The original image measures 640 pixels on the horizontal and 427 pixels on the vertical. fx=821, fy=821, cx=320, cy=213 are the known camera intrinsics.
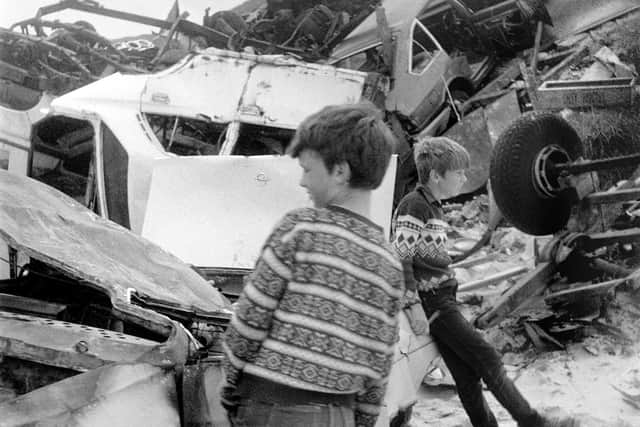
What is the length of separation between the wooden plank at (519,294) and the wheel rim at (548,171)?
1.44 ft

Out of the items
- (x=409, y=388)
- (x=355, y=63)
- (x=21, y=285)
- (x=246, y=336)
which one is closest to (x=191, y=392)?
(x=246, y=336)

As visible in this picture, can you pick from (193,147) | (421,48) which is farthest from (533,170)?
(421,48)

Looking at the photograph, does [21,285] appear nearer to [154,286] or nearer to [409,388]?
[154,286]

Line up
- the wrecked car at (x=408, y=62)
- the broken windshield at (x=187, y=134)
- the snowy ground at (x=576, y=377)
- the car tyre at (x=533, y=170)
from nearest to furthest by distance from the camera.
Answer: the snowy ground at (x=576, y=377) < the car tyre at (x=533, y=170) < the broken windshield at (x=187, y=134) < the wrecked car at (x=408, y=62)

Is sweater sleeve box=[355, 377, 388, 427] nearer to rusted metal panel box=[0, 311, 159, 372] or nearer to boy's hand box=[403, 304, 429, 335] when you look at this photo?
rusted metal panel box=[0, 311, 159, 372]

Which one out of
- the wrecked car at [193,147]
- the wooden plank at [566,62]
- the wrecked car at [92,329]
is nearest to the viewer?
the wrecked car at [92,329]

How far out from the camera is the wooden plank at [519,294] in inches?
175

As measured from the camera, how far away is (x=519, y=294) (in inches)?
181

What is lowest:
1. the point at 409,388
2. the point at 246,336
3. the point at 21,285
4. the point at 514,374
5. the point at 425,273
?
the point at 514,374

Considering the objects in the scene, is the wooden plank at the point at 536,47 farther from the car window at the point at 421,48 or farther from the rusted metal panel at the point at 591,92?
the rusted metal panel at the point at 591,92

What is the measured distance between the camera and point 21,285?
2801 millimetres

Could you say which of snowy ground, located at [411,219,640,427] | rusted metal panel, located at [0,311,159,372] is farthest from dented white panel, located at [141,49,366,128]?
rusted metal panel, located at [0,311,159,372]

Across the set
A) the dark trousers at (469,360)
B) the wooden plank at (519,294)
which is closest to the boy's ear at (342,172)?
the dark trousers at (469,360)

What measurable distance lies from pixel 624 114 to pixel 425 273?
Result: 11.2ft
